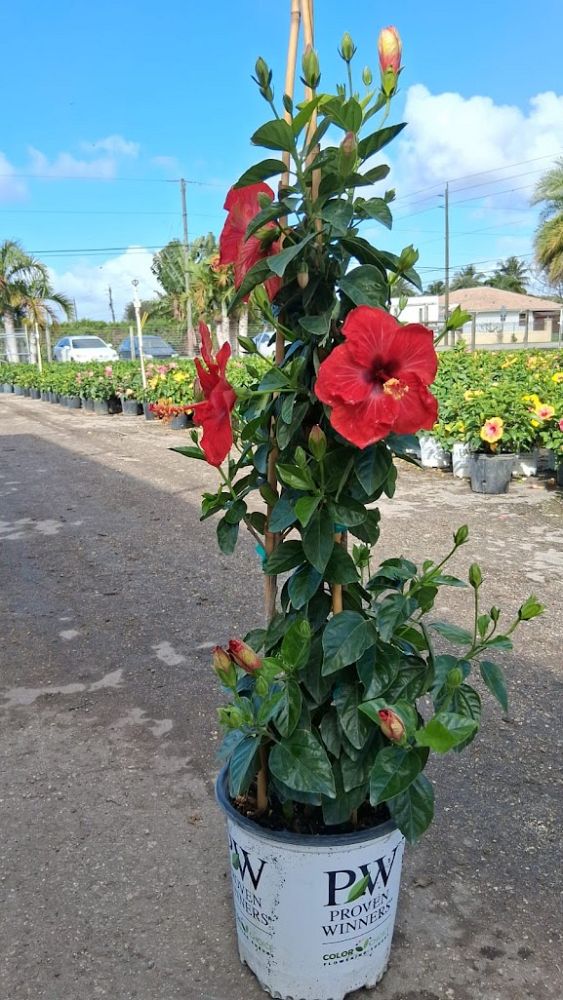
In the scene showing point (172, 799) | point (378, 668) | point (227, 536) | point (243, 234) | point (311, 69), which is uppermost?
point (311, 69)

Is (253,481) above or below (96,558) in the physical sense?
above

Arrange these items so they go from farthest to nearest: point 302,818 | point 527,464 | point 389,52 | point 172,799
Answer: point 527,464 < point 172,799 < point 302,818 < point 389,52

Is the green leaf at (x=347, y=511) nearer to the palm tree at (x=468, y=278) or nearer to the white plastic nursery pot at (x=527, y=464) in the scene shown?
the white plastic nursery pot at (x=527, y=464)

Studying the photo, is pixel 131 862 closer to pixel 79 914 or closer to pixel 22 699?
pixel 79 914

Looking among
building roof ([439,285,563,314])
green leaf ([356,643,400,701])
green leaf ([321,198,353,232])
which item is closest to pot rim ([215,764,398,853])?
green leaf ([356,643,400,701])

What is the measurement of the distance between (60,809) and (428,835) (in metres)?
Answer: 1.06

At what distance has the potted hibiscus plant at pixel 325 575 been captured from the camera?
1112mm

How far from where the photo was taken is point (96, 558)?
4.62m

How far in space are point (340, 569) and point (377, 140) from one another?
69 cm

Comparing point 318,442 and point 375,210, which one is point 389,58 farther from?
point 318,442

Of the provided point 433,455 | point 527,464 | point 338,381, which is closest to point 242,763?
point 338,381

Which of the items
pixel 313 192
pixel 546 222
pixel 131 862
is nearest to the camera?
pixel 313 192

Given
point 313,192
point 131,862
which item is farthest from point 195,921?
point 313,192

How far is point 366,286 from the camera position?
118 centimetres
